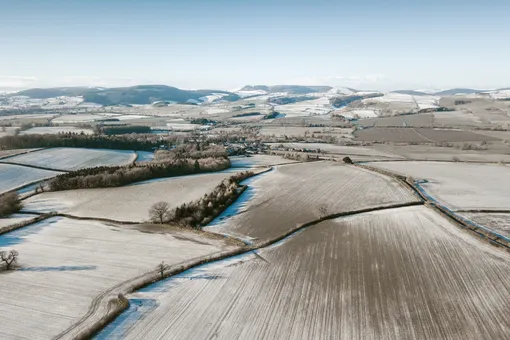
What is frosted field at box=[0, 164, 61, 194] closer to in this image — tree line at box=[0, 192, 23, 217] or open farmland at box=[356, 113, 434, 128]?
tree line at box=[0, 192, 23, 217]

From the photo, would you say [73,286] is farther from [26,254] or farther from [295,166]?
[295,166]

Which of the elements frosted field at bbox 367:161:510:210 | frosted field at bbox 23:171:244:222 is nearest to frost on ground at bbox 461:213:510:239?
frosted field at bbox 367:161:510:210

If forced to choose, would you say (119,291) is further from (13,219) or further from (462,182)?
(462,182)

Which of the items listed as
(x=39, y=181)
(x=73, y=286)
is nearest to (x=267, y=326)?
(x=73, y=286)

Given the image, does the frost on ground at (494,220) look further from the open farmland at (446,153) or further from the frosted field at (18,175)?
the frosted field at (18,175)

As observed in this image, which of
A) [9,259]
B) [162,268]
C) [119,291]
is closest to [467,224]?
[162,268]

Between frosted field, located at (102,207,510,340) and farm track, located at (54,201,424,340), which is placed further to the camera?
farm track, located at (54,201,424,340)
